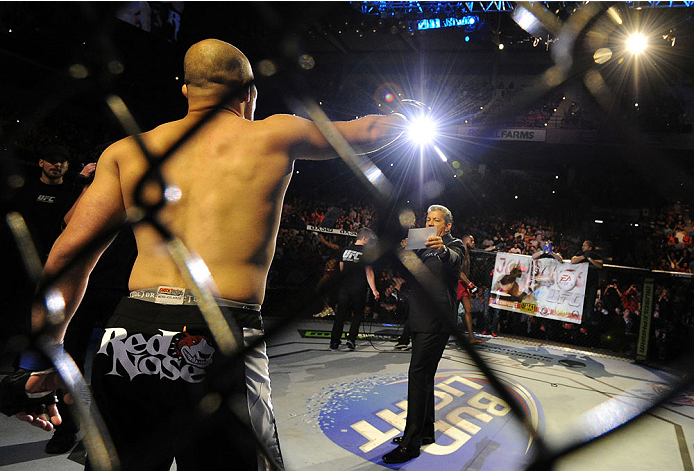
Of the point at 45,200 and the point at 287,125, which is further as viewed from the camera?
the point at 45,200

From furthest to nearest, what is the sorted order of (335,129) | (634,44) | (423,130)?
(634,44) < (335,129) < (423,130)

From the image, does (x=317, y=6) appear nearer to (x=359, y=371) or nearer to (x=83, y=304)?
(x=83, y=304)

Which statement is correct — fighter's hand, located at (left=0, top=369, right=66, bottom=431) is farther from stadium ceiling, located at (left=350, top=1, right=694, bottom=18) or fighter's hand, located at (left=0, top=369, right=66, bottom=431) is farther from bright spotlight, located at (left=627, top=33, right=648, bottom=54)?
stadium ceiling, located at (left=350, top=1, right=694, bottom=18)

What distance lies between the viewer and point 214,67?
1267 millimetres

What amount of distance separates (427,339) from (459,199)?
40.3 ft

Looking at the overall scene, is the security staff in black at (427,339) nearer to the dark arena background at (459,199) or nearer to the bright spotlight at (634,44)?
the dark arena background at (459,199)

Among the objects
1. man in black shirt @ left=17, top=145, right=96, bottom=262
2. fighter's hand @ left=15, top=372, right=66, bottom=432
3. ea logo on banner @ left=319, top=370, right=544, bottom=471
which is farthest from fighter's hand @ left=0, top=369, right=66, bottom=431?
man in black shirt @ left=17, top=145, right=96, bottom=262

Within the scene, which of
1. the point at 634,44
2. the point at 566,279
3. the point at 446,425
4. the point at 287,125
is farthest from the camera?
the point at 566,279

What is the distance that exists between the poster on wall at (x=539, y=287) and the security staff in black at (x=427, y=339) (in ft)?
14.1

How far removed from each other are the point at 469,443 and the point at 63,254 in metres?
2.76

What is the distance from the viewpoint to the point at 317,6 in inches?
33.3

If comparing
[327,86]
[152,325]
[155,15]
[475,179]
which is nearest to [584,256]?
[152,325]

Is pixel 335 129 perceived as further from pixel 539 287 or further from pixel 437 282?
pixel 539 287

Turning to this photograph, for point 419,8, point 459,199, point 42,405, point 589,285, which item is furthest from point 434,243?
point 459,199
